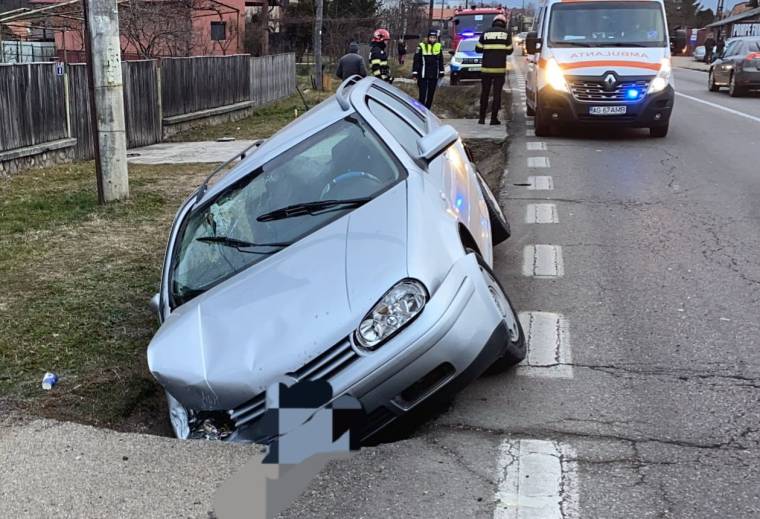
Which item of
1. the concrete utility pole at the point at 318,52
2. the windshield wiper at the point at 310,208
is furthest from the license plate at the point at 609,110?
the concrete utility pole at the point at 318,52

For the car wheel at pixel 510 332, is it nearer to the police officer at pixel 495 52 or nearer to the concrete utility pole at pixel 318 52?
the police officer at pixel 495 52

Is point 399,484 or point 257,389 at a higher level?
point 257,389

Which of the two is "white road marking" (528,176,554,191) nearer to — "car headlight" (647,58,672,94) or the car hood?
"car headlight" (647,58,672,94)

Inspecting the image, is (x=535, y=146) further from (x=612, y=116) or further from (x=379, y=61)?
(x=379, y=61)

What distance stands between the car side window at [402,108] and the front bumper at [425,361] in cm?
211

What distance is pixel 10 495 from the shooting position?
11.1 ft

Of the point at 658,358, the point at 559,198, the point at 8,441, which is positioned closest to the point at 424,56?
the point at 559,198

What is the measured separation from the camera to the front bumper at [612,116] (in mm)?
12734

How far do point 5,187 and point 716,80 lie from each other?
20926 millimetres

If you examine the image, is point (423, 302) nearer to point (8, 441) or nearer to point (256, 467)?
point (256, 467)

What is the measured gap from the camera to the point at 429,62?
1592cm

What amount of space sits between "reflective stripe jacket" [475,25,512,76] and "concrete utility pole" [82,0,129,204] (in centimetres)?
782

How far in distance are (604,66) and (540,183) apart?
3.82m

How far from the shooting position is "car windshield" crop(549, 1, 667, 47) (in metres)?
13.2
